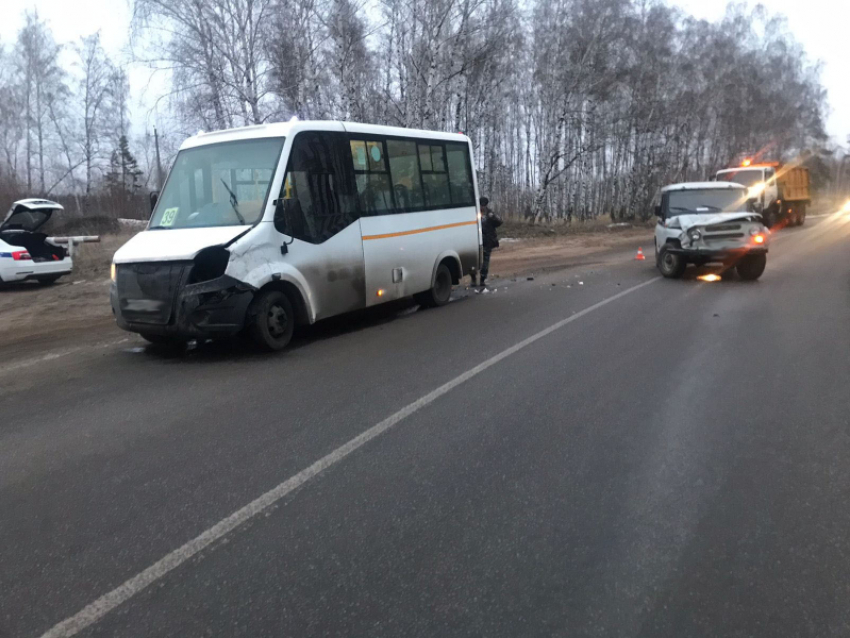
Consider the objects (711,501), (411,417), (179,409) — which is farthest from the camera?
(179,409)

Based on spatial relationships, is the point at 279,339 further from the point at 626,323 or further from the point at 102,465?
the point at 626,323

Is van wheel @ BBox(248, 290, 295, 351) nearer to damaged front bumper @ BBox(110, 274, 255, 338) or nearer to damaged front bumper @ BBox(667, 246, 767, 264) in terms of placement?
damaged front bumper @ BBox(110, 274, 255, 338)

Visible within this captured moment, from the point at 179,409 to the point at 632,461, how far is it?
3.72 m

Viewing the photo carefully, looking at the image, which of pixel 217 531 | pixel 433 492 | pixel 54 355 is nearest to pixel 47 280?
pixel 54 355

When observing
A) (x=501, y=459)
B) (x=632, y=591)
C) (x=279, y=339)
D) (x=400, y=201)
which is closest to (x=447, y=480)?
(x=501, y=459)

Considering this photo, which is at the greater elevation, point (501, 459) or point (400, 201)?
point (400, 201)

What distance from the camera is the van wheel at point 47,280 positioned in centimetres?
1475

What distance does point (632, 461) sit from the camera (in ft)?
14.8

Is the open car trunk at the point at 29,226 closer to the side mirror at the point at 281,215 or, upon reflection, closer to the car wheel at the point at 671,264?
the side mirror at the point at 281,215

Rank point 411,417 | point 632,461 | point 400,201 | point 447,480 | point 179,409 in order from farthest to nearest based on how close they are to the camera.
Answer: point 400,201, point 179,409, point 411,417, point 632,461, point 447,480

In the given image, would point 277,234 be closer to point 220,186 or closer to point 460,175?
point 220,186

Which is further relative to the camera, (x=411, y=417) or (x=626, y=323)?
(x=626, y=323)

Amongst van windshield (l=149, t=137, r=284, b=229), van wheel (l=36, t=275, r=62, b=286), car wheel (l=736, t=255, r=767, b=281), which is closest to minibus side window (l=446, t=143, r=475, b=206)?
Result: van windshield (l=149, t=137, r=284, b=229)

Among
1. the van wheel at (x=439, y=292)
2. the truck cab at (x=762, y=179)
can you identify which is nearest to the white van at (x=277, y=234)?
the van wheel at (x=439, y=292)
